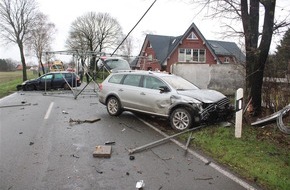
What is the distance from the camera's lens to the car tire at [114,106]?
433 inches

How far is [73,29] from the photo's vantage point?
5609 cm

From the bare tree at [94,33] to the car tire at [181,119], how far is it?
47.7 meters

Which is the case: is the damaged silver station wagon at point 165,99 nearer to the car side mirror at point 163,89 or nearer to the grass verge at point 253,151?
the car side mirror at point 163,89

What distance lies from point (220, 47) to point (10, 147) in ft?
145

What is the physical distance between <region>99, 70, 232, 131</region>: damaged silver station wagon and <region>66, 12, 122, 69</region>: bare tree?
45.1m

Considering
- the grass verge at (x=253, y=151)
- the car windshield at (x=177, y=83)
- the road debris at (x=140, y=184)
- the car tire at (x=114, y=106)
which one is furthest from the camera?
the car tire at (x=114, y=106)

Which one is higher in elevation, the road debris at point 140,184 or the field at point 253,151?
the field at point 253,151

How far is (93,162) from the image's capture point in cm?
600

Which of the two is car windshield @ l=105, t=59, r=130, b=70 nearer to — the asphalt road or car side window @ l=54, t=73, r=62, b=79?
car side window @ l=54, t=73, r=62, b=79

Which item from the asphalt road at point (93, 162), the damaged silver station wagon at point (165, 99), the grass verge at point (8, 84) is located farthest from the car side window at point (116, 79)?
the grass verge at point (8, 84)

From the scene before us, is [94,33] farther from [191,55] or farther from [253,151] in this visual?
[253,151]

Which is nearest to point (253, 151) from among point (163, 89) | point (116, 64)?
point (163, 89)

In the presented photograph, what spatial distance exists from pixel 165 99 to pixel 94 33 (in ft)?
161

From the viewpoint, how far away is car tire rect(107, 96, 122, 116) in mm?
10988
